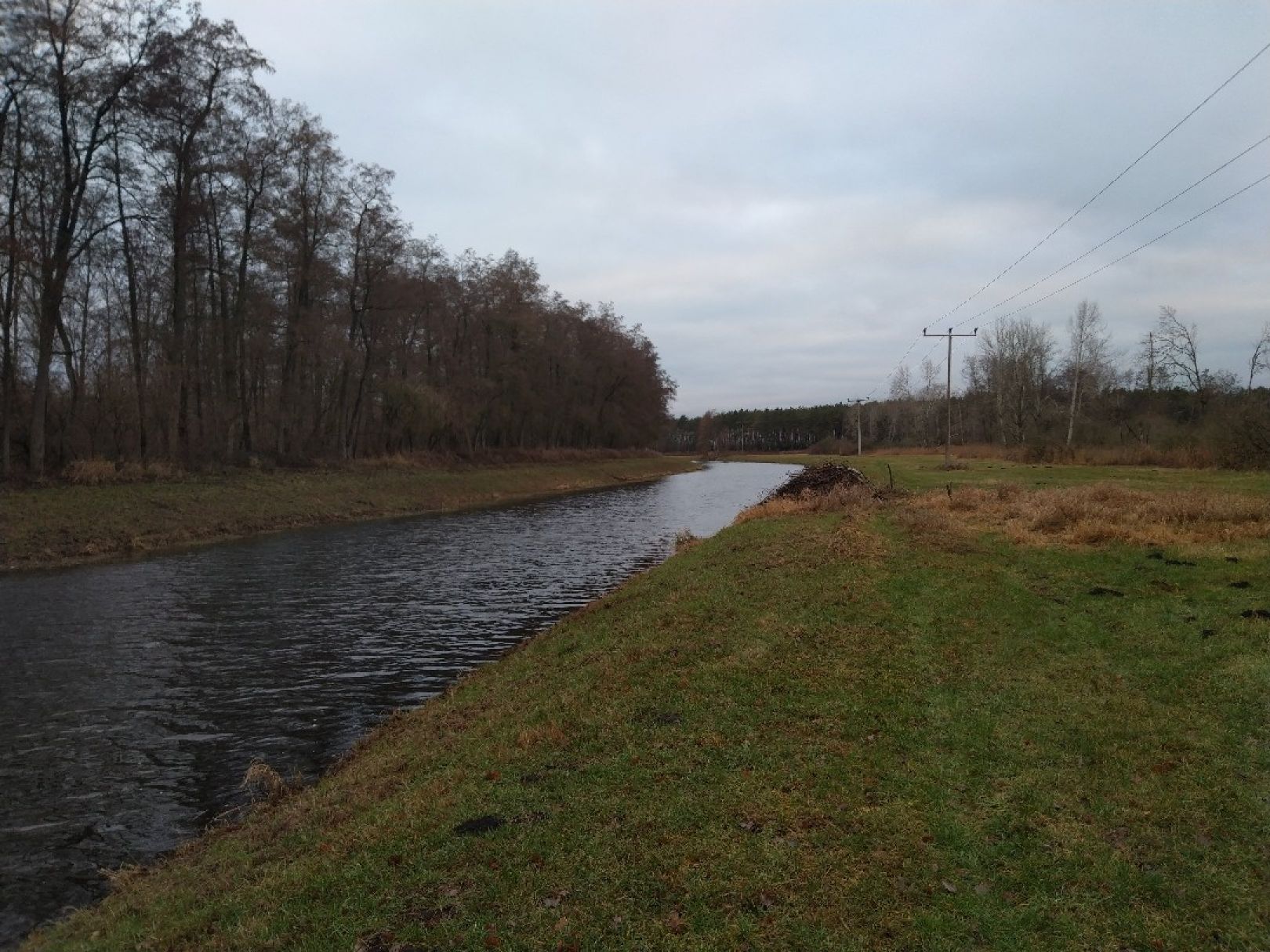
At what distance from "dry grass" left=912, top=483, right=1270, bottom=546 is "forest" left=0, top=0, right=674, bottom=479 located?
3222 cm

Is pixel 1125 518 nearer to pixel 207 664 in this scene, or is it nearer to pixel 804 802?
pixel 804 802

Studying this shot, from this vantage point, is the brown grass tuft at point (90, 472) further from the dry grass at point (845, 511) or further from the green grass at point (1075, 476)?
the green grass at point (1075, 476)

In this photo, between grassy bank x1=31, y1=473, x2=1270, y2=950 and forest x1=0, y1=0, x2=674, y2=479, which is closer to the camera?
grassy bank x1=31, y1=473, x2=1270, y2=950

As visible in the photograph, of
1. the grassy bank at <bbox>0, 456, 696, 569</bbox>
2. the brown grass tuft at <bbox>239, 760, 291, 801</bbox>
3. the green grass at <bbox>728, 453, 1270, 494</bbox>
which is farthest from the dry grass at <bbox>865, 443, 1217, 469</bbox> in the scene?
the brown grass tuft at <bbox>239, 760, 291, 801</bbox>

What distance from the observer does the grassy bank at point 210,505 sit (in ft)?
77.8

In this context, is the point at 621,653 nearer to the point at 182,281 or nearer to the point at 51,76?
the point at 51,76

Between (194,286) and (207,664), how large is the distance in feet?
104

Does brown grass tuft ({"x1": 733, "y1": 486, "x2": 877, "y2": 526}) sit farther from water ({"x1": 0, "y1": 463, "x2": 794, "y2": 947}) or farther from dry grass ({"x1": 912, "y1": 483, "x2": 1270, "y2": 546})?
dry grass ({"x1": 912, "y1": 483, "x2": 1270, "y2": 546})

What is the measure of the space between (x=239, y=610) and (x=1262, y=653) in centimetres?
1859

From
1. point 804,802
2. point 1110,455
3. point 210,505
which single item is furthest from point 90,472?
point 1110,455

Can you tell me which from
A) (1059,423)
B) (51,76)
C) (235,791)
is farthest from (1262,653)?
(1059,423)

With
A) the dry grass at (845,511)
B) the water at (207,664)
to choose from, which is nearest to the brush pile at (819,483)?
the dry grass at (845,511)

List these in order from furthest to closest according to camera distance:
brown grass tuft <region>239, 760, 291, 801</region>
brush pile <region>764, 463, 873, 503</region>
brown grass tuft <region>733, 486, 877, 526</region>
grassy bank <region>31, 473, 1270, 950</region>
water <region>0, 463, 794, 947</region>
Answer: brush pile <region>764, 463, 873, 503</region> → brown grass tuft <region>733, 486, 877, 526</region> → brown grass tuft <region>239, 760, 291, 801</region> → water <region>0, 463, 794, 947</region> → grassy bank <region>31, 473, 1270, 950</region>

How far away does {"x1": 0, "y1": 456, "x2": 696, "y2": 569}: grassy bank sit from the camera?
933 inches
